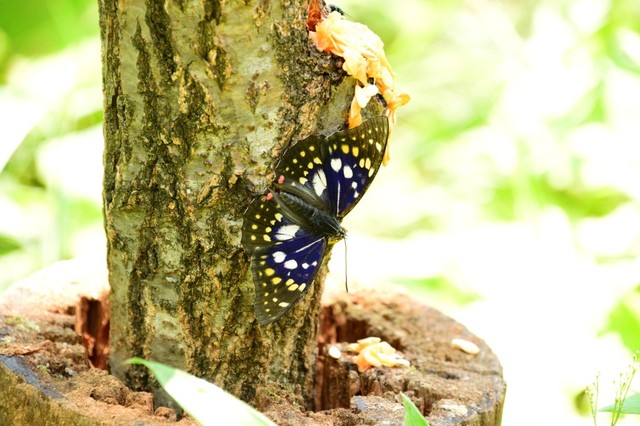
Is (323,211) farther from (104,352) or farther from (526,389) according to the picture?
(526,389)

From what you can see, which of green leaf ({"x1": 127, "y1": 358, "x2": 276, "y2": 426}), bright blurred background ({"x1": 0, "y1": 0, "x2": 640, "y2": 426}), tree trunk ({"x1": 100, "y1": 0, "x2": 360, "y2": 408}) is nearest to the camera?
green leaf ({"x1": 127, "y1": 358, "x2": 276, "y2": 426})

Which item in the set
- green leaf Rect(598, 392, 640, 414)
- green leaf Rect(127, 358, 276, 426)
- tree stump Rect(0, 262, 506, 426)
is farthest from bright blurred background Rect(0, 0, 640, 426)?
green leaf Rect(127, 358, 276, 426)

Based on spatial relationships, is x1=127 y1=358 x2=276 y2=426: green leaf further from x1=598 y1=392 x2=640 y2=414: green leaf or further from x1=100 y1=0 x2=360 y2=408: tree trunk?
x1=598 y1=392 x2=640 y2=414: green leaf

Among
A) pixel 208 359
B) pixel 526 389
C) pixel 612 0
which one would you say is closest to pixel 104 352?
pixel 208 359

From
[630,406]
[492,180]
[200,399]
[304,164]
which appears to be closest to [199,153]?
[304,164]

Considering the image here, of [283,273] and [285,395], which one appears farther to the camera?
[285,395]

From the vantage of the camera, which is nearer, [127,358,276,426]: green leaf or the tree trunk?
[127,358,276,426]: green leaf

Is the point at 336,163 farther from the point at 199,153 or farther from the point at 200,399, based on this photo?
the point at 200,399
